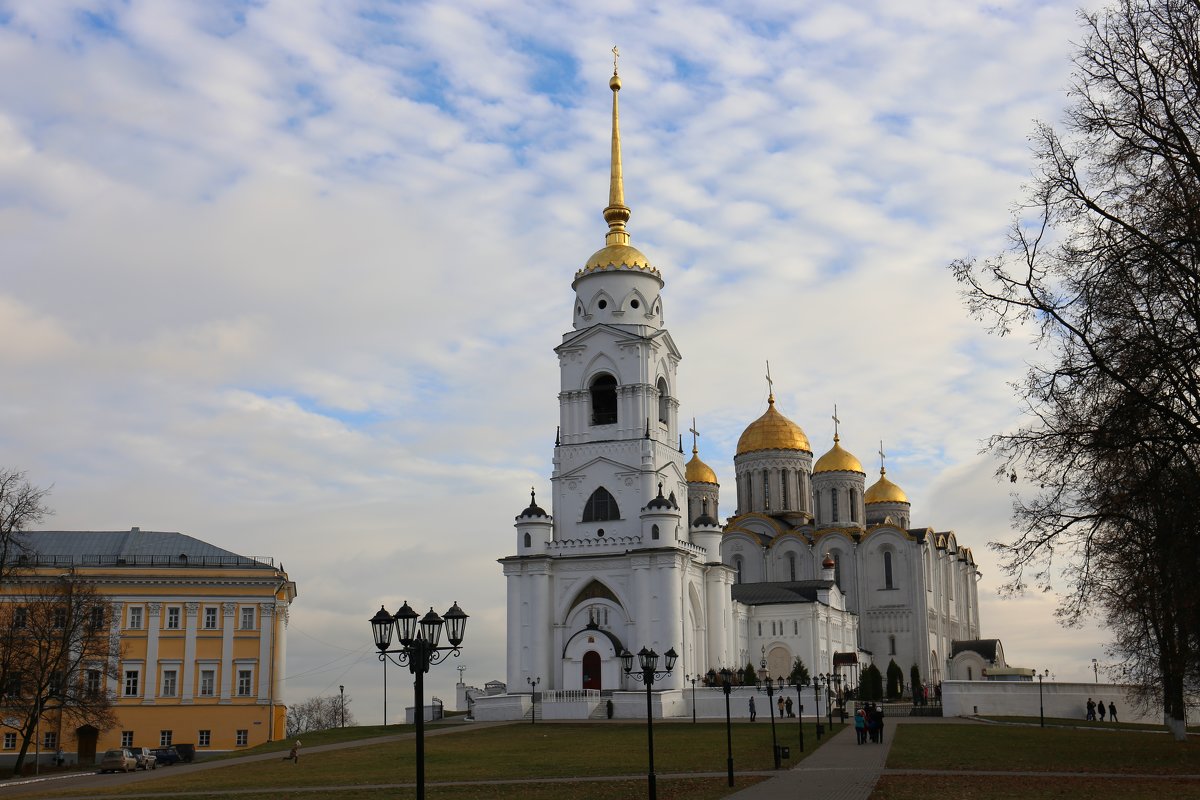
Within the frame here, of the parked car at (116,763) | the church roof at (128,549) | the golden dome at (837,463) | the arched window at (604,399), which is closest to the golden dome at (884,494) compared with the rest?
the golden dome at (837,463)

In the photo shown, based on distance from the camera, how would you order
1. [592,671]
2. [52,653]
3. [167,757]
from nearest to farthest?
[167,757], [52,653], [592,671]

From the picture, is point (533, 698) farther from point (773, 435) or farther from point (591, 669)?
point (773, 435)

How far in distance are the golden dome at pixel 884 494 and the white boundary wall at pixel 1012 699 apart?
3254 cm

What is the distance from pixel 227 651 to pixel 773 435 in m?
40.0

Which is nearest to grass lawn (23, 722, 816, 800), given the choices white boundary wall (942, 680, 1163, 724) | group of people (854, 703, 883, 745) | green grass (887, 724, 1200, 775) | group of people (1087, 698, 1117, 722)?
group of people (854, 703, 883, 745)

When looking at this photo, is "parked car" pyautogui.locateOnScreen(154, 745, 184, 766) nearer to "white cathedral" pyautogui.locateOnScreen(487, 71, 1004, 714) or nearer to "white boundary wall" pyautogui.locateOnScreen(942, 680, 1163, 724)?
"white cathedral" pyautogui.locateOnScreen(487, 71, 1004, 714)

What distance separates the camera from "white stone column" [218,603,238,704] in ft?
192

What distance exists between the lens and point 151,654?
192ft

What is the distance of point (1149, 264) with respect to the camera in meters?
18.3

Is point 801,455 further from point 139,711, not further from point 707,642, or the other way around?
point 139,711

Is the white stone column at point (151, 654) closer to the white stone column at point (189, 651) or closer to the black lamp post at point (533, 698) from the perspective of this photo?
the white stone column at point (189, 651)

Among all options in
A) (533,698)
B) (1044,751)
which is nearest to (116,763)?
(533,698)

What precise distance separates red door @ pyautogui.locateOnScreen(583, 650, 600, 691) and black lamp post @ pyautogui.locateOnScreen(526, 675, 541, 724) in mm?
2223

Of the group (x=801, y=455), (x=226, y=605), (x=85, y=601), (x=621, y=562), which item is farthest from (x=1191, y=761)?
(x=801, y=455)
